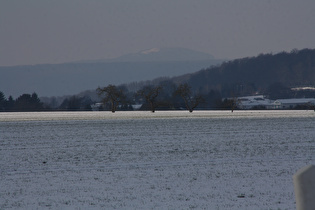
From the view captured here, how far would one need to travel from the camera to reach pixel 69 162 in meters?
18.7

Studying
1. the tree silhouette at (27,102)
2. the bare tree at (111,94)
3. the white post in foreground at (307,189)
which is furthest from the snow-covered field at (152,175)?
the tree silhouette at (27,102)

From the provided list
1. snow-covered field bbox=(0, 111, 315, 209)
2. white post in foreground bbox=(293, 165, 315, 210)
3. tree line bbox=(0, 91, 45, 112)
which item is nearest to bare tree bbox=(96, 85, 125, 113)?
tree line bbox=(0, 91, 45, 112)

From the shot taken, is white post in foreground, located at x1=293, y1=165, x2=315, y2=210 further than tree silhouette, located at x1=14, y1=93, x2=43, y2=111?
No

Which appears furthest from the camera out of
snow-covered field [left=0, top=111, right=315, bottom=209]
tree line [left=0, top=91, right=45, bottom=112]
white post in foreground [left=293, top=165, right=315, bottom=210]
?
tree line [left=0, top=91, right=45, bottom=112]

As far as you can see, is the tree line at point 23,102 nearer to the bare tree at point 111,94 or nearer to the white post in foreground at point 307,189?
the bare tree at point 111,94

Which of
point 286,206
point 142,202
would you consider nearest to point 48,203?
point 142,202

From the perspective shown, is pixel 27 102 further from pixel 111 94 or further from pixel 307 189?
pixel 307 189

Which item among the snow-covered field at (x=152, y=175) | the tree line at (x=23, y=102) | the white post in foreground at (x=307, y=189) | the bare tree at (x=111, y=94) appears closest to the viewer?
the white post in foreground at (x=307, y=189)

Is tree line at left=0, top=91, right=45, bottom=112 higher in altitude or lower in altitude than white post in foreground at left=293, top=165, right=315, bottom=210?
higher

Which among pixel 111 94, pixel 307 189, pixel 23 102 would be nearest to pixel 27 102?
pixel 23 102

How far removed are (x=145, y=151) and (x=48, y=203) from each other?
39.1 feet

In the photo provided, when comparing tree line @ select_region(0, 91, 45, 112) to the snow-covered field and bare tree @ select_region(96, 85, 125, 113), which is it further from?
the snow-covered field

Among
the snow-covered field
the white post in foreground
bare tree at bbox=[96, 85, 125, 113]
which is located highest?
bare tree at bbox=[96, 85, 125, 113]

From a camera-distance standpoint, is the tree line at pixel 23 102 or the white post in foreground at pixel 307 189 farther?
the tree line at pixel 23 102
